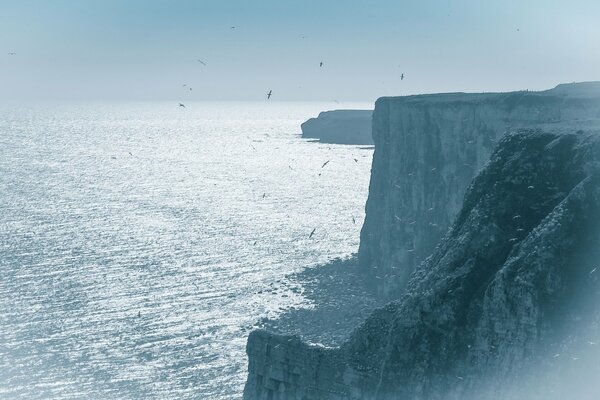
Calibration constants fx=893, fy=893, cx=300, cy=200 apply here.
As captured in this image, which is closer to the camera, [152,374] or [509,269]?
[509,269]

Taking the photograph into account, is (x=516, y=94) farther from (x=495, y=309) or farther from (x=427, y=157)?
(x=495, y=309)

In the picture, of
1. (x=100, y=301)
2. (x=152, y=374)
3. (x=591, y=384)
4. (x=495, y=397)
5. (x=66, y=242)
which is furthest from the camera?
(x=66, y=242)

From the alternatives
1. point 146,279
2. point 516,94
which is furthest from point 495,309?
point 146,279

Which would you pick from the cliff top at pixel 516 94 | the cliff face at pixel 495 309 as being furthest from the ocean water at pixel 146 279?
the cliff face at pixel 495 309

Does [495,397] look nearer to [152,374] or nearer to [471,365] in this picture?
[471,365]

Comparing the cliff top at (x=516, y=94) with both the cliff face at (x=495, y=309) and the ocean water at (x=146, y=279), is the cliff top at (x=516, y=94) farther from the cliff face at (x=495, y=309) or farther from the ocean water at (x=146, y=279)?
the cliff face at (x=495, y=309)

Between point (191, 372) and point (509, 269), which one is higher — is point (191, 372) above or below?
below

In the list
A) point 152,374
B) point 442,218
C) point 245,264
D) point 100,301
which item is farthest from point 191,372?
point 245,264
